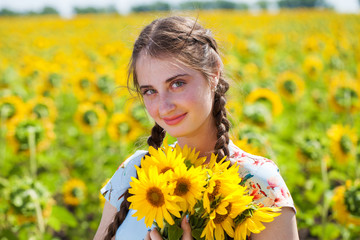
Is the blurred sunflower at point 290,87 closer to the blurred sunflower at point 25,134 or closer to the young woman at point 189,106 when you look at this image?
the blurred sunflower at point 25,134

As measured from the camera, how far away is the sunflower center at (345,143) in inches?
94.3

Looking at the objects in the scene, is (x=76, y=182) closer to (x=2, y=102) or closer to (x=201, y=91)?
(x=2, y=102)

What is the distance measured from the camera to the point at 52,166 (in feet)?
11.5

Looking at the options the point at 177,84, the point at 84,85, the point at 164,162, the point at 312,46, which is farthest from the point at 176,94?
the point at 312,46

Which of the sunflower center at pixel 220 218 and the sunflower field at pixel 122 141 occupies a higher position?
the sunflower center at pixel 220 218

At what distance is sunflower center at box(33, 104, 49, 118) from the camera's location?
3.28 metres

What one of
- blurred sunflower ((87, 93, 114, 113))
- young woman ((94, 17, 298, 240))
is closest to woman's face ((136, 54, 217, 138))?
young woman ((94, 17, 298, 240))

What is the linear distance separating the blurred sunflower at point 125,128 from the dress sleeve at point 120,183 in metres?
1.63

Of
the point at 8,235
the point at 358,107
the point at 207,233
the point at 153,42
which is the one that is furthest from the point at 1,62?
the point at 207,233

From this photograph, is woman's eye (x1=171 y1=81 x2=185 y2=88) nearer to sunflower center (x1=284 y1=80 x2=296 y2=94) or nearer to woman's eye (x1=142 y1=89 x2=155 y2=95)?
woman's eye (x1=142 y1=89 x2=155 y2=95)

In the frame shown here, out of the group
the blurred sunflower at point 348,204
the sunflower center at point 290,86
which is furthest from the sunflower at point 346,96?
the blurred sunflower at point 348,204

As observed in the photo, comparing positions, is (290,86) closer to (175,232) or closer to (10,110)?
(10,110)

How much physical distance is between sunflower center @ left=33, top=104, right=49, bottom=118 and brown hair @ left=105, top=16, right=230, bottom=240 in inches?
84.3

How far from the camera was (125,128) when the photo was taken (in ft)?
10.1
